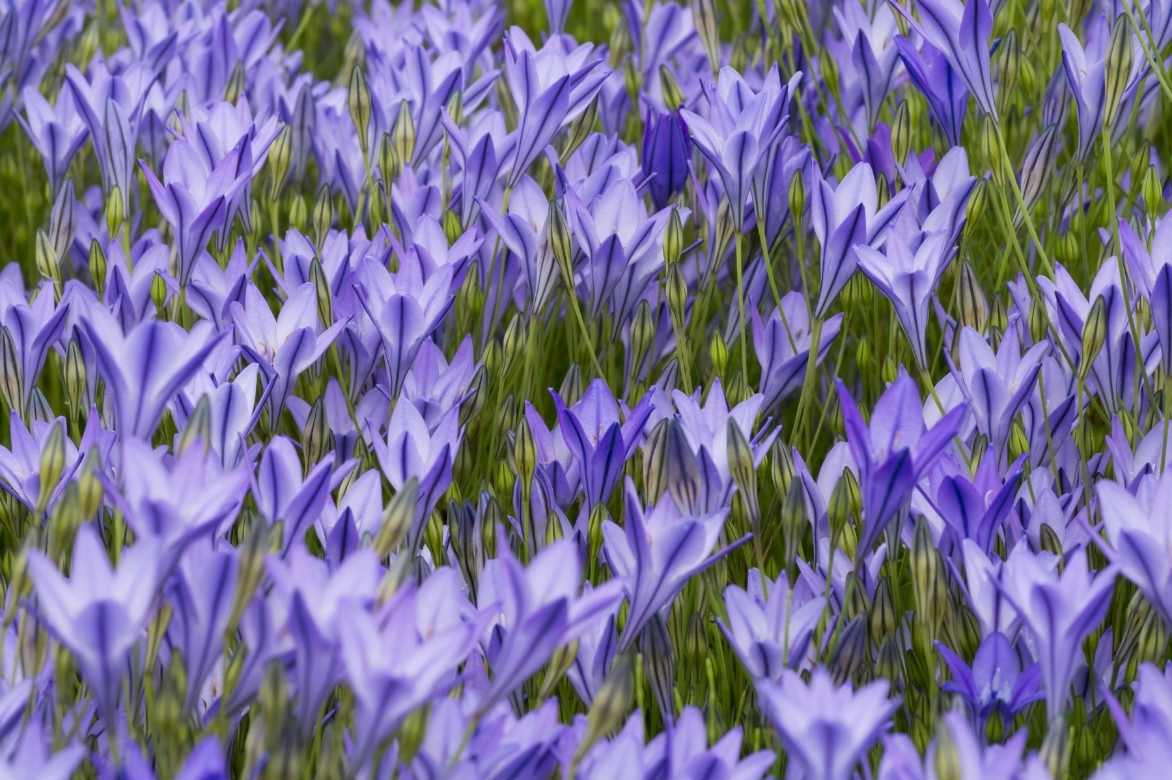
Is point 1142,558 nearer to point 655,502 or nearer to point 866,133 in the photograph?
point 655,502

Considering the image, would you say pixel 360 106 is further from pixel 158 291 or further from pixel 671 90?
pixel 671 90

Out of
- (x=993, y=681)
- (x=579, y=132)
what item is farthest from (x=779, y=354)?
(x=993, y=681)

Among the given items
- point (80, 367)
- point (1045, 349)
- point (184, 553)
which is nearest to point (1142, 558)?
point (1045, 349)

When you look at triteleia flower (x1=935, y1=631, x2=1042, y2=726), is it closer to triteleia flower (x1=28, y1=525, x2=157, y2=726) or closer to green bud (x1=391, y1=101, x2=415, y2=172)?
triteleia flower (x1=28, y1=525, x2=157, y2=726)

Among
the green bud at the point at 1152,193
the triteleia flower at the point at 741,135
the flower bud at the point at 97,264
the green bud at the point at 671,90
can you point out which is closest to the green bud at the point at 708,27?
the green bud at the point at 671,90

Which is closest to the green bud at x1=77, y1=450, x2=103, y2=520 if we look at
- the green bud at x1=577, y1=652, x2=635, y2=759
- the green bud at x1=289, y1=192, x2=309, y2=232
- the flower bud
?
the green bud at x1=577, y1=652, x2=635, y2=759

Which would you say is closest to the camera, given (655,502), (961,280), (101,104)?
(655,502)

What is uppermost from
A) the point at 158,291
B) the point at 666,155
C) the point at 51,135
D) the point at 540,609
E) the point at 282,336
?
the point at 51,135
